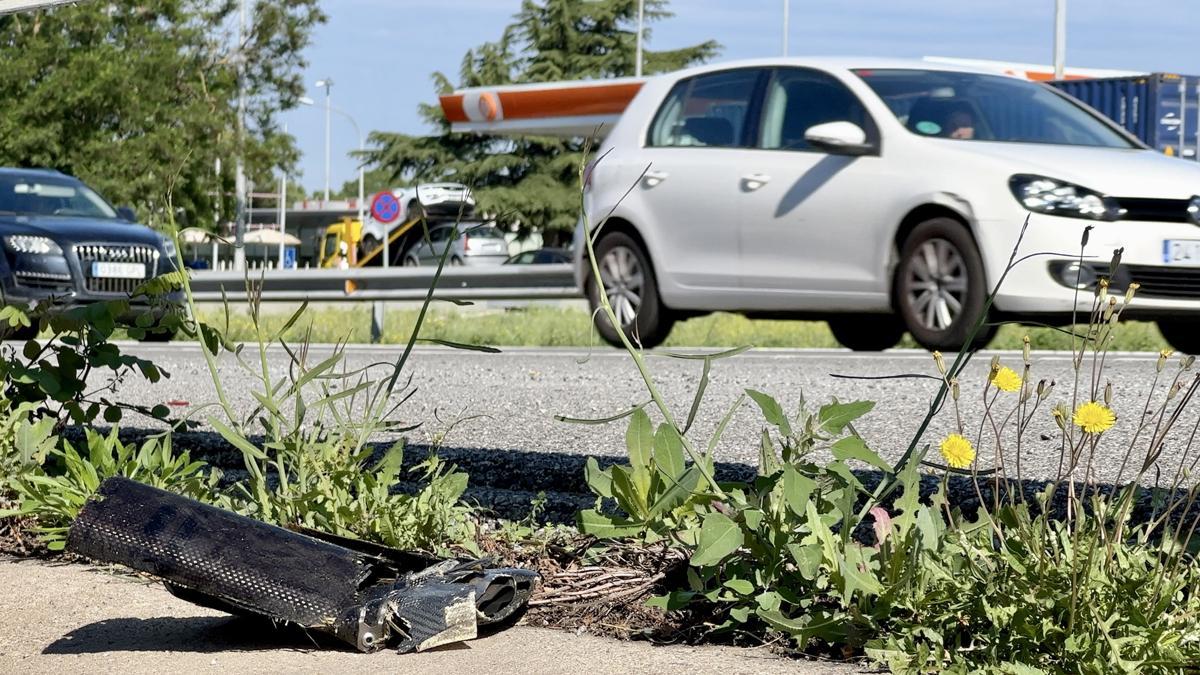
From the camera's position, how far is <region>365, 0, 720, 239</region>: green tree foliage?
57.9 metres

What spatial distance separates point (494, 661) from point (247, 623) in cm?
63

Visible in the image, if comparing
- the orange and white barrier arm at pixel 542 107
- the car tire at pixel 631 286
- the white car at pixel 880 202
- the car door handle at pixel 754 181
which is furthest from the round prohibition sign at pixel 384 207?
the car door handle at pixel 754 181

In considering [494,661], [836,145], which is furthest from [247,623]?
[836,145]

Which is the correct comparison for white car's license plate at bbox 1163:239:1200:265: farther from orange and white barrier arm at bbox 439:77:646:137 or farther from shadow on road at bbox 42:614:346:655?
orange and white barrier arm at bbox 439:77:646:137

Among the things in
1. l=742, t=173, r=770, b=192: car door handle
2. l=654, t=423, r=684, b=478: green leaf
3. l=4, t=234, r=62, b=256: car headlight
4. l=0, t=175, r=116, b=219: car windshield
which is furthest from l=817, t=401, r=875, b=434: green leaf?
l=0, t=175, r=116, b=219: car windshield

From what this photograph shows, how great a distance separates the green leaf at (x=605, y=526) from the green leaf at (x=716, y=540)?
333mm

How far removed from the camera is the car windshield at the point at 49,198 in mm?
14398

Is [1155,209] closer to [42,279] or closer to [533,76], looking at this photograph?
[42,279]

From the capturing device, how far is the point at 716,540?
277cm

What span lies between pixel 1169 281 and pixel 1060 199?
21.2 inches

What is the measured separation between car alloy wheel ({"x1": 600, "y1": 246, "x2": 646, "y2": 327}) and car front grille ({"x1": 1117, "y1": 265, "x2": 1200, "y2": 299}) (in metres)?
2.66

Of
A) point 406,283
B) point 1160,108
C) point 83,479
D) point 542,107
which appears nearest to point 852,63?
point 83,479

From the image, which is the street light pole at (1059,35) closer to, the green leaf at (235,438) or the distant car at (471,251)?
the distant car at (471,251)

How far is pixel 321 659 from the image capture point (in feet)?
9.32
